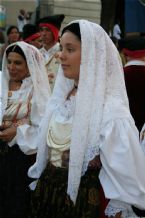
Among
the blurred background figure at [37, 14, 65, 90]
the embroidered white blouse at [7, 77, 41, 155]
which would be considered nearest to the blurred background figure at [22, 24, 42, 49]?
the blurred background figure at [37, 14, 65, 90]

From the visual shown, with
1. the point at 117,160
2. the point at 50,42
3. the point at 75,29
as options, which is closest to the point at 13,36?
the point at 50,42

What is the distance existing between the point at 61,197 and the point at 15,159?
1.18 metres

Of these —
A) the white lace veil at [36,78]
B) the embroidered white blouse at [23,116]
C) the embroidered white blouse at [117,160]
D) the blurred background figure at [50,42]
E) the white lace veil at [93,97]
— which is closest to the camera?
the embroidered white blouse at [117,160]

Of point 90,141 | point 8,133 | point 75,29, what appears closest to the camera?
point 90,141

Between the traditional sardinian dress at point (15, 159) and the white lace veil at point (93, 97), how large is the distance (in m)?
1.23

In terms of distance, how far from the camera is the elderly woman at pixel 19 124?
391 cm

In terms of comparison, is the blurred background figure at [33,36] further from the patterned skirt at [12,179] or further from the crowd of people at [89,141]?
the crowd of people at [89,141]

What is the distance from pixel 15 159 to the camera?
13.1 ft

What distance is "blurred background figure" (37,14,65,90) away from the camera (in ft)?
22.5

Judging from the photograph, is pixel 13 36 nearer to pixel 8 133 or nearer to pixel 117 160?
pixel 8 133

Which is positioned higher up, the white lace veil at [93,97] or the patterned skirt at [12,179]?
the white lace veil at [93,97]

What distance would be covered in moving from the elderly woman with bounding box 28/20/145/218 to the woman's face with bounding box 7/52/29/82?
121 centimetres

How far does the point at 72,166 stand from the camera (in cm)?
273

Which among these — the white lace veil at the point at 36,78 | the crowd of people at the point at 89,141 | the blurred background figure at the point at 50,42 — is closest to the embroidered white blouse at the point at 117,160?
the crowd of people at the point at 89,141
